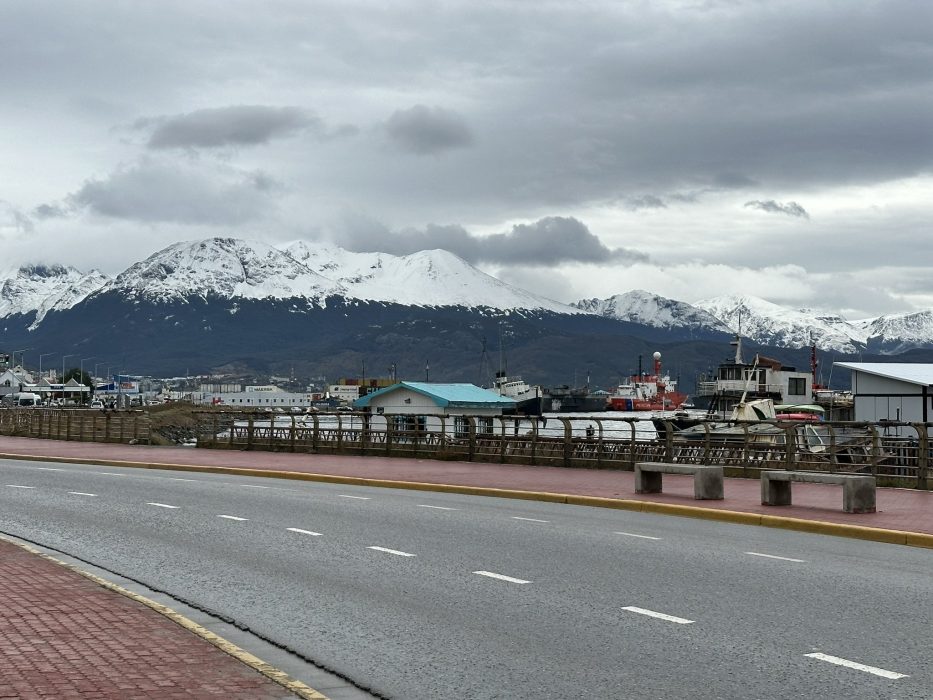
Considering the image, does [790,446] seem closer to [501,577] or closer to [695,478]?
[695,478]

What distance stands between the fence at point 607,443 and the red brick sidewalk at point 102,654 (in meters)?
14.9

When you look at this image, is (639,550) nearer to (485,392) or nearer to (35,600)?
(35,600)

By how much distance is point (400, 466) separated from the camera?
95.6 feet

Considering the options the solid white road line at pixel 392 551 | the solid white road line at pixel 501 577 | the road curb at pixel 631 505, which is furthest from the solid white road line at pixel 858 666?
the road curb at pixel 631 505

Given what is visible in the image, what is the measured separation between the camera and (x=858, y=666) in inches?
322

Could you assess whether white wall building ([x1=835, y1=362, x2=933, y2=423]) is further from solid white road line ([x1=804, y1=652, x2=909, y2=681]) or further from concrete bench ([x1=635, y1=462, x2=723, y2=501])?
solid white road line ([x1=804, y1=652, x2=909, y2=681])

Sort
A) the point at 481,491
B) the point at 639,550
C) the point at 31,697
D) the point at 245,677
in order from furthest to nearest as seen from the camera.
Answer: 1. the point at 481,491
2. the point at 639,550
3. the point at 245,677
4. the point at 31,697

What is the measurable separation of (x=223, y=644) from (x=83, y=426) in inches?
1628

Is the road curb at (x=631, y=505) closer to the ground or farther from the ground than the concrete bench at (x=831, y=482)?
closer to the ground

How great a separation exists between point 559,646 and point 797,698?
6.25ft

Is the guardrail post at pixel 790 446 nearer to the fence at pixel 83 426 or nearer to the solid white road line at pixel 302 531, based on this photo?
the solid white road line at pixel 302 531

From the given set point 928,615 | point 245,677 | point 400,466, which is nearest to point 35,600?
point 245,677

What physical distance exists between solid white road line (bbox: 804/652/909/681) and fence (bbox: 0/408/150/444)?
37.8 m

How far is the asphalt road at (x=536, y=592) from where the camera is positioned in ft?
26.3
